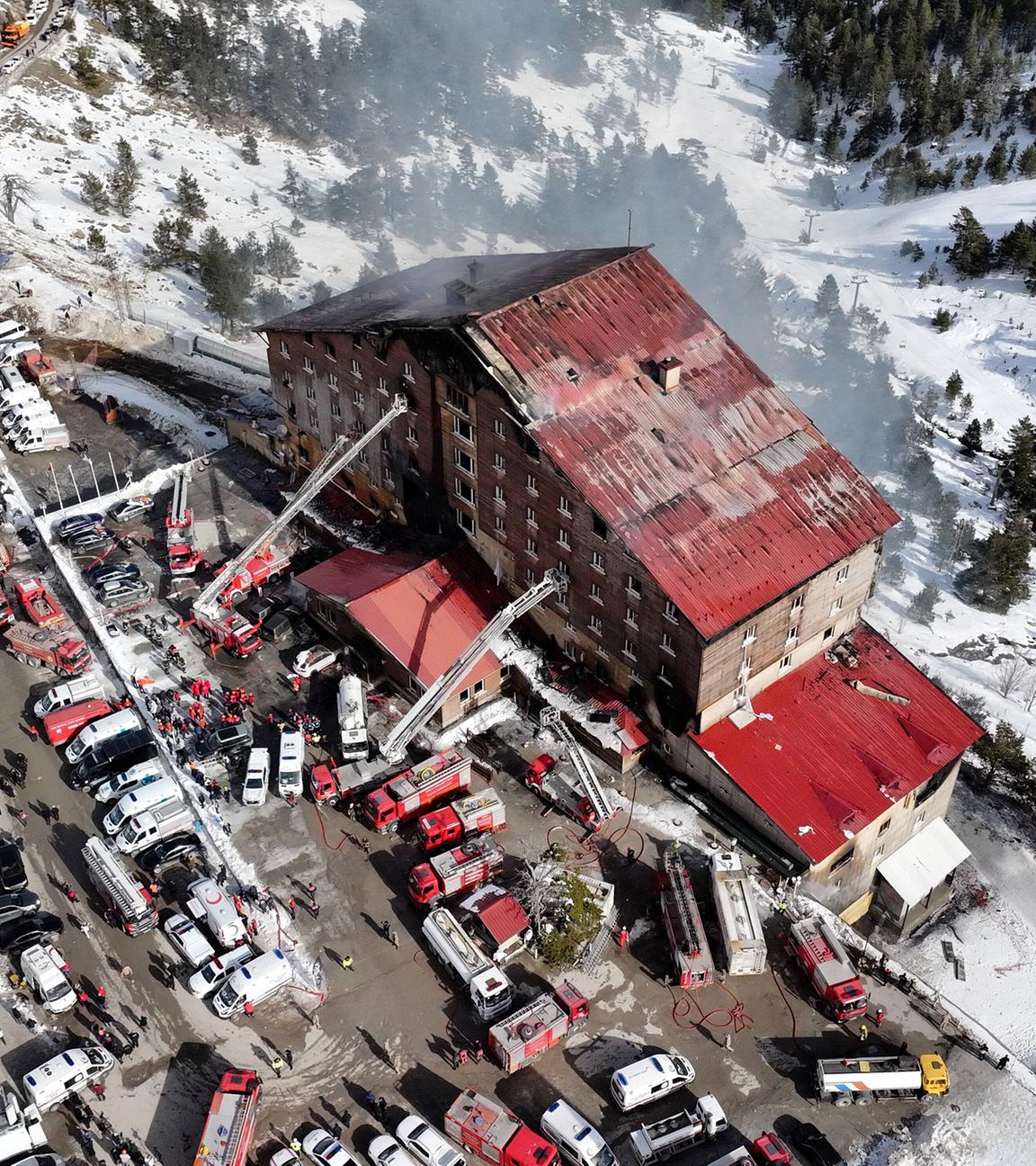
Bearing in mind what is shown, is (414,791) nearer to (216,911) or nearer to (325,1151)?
(216,911)

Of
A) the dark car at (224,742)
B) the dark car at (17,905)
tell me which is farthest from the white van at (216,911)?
the dark car at (224,742)

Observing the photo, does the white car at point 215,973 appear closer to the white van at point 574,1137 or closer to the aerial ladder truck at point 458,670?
the aerial ladder truck at point 458,670

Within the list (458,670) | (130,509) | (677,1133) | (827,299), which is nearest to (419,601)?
(458,670)

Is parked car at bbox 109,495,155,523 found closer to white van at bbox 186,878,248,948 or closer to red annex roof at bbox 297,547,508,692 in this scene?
red annex roof at bbox 297,547,508,692

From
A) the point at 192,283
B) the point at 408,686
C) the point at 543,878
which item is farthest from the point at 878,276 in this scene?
the point at 543,878

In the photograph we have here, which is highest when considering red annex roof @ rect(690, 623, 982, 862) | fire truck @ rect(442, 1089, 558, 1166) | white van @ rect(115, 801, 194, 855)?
red annex roof @ rect(690, 623, 982, 862)

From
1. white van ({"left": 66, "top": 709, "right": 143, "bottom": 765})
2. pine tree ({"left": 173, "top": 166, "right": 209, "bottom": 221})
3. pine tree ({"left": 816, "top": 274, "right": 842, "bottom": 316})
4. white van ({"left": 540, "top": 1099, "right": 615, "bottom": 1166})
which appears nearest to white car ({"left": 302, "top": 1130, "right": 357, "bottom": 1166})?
white van ({"left": 540, "top": 1099, "right": 615, "bottom": 1166})

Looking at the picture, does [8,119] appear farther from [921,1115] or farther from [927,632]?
[921,1115]
